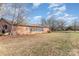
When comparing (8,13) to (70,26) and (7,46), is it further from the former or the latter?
(70,26)

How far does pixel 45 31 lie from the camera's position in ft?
7.77

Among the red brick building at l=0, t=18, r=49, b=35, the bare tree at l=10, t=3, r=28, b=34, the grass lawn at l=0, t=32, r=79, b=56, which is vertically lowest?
the grass lawn at l=0, t=32, r=79, b=56

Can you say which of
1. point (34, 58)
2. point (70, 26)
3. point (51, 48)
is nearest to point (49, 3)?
point (70, 26)

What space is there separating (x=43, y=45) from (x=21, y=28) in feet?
1.15

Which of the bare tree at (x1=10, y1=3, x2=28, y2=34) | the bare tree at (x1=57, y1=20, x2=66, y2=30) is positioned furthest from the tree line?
the bare tree at (x1=10, y1=3, x2=28, y2=34)

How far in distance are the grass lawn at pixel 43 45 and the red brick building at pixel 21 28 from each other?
0.21ft

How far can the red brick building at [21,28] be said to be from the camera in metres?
2.37

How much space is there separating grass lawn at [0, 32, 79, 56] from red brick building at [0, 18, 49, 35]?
65 mm

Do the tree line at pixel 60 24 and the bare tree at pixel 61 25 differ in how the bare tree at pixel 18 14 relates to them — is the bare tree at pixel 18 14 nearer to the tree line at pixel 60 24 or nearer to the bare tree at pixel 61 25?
the tree line at pixel 60 24

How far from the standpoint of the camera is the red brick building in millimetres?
2365

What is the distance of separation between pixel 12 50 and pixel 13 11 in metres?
0.48

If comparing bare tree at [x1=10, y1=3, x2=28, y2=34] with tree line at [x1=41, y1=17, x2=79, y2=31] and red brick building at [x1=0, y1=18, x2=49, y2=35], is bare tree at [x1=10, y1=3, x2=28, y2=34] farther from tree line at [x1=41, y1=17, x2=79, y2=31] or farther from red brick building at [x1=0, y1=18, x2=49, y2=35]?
tree line at [x1=41, y1=17, x2=79, y2=31]

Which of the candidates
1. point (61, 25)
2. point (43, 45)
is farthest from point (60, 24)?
point (43, 45)

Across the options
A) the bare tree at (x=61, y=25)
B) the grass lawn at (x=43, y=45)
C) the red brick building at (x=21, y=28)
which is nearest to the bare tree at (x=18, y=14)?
the red brick building at (x=21, y=28)
